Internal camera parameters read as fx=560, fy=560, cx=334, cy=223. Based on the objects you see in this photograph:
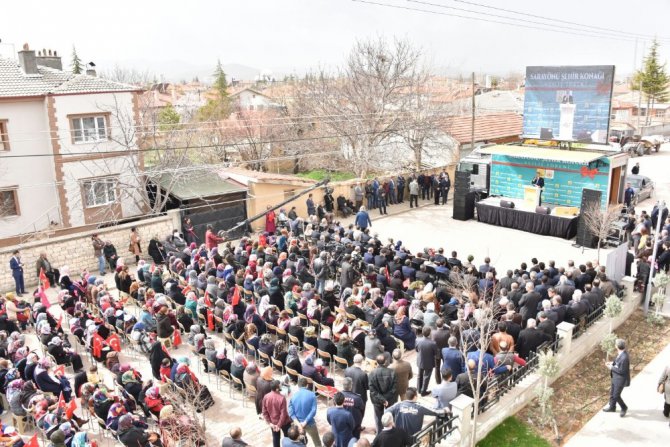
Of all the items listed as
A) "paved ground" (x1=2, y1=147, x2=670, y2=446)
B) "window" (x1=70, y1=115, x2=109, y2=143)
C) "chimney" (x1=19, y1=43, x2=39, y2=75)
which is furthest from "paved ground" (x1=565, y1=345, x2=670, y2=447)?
"chimney" (x1=19, y1=43, x2=39, y2=75)

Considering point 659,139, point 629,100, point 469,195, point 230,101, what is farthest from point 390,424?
point 629,100

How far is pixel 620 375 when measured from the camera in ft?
35.1

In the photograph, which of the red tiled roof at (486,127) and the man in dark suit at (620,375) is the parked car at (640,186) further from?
the man in dark suit at (620,375)

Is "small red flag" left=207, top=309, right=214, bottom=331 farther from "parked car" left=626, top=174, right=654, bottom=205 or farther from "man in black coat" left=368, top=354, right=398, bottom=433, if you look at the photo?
"parked car" left=626, top=174, right=654, bottom=205

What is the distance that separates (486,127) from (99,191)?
77.4 feet

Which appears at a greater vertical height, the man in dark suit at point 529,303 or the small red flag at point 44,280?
the man in dark suit at point 529,303

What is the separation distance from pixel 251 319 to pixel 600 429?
7.47 metres

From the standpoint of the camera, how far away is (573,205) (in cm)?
2427

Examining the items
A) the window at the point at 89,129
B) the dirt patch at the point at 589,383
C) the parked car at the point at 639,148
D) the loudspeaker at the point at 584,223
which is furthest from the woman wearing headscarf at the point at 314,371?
the parked car at the point at 639,148

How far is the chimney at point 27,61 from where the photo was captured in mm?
26433

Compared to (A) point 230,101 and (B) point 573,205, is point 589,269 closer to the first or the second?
(B) point 573,205

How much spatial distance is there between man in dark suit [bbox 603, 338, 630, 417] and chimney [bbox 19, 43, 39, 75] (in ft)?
89.8

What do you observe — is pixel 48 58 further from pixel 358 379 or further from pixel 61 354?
pixel 358 379

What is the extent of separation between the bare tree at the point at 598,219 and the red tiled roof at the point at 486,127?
1316 cm
